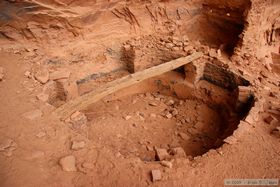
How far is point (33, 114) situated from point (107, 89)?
121cm

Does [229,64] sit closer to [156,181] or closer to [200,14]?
[200,14]

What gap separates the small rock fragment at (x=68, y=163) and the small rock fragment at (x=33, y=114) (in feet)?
2.84

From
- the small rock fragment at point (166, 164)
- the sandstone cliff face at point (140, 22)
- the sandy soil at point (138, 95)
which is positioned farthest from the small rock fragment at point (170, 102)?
the small rock fragment at point (166, 164)

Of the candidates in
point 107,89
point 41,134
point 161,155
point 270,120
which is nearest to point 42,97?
point 41,134

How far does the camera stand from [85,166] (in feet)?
10.7

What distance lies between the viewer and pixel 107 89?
176 inches

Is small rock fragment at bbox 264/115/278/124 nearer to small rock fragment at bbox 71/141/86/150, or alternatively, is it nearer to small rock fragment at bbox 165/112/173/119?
small rock fragment at bbox 165/112/173/119

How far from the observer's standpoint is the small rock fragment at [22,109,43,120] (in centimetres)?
376

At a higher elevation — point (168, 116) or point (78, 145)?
point (78, 145)

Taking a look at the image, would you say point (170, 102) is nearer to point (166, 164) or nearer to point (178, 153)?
point (178, 153)

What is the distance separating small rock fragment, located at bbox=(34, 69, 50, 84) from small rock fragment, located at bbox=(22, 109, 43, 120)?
785 millimetres

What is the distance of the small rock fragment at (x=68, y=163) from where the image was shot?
3.19 metres

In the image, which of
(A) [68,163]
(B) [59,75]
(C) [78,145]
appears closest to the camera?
(A) [68,163]

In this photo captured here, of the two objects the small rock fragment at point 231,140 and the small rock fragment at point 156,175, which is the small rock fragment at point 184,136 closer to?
the small rock fragment at point 231,140
